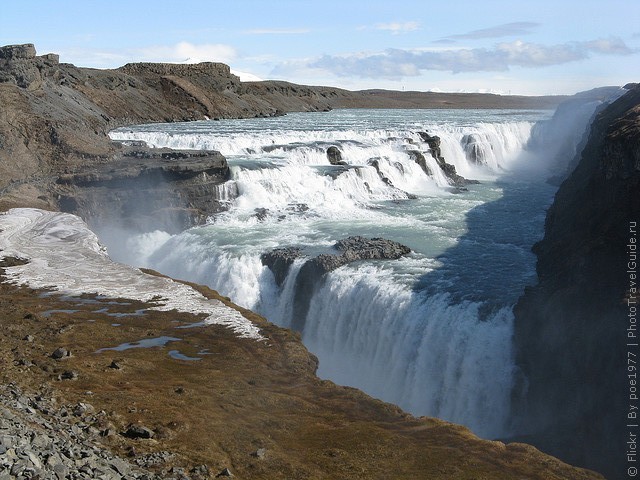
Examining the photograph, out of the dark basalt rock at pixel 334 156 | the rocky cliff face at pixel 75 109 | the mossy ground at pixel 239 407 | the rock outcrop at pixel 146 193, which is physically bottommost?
the mossy ground at pixel 239 407

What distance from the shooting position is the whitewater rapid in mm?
20266

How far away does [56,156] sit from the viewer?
120 feet

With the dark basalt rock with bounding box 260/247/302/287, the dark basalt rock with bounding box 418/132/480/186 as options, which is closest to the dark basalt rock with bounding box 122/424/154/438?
the dark basalt rock with bounding box 260/247/302/287

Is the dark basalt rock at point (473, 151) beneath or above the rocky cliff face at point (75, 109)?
beneath

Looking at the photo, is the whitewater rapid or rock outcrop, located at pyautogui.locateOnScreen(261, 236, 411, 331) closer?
the whitewater rapid

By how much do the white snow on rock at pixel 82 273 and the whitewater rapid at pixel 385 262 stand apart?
4.60 metres

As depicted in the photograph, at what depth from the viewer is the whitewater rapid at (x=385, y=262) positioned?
2027 centimetres

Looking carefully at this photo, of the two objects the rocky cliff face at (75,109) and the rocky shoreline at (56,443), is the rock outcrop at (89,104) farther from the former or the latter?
the rocky shoreline at (56,443)

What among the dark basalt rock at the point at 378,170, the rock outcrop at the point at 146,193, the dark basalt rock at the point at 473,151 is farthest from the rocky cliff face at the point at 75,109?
the dark basalt rock at the point at 473,151

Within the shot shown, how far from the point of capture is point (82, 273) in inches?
874

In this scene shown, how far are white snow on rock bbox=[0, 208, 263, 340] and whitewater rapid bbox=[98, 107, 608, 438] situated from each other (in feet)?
15.1

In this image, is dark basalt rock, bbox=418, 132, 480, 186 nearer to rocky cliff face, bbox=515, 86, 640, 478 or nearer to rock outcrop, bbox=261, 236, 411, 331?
rock outcrop, bbox=261, 236, 411, 331

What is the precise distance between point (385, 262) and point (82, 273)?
1007 cm

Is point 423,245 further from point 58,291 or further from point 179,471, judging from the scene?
point 179,471
